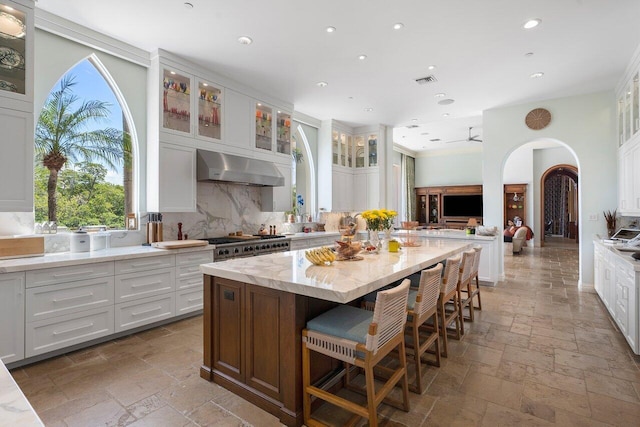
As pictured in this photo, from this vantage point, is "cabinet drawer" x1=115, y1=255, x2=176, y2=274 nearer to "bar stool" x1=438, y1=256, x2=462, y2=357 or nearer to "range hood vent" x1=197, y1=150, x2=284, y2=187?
"range hood vent" x1=197, y1=150, x2=284, y2=187

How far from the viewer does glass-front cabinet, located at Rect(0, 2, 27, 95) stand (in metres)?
2.67

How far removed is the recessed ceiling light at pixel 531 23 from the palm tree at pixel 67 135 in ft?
15.3

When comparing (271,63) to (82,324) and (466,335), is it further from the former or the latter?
(466,335)

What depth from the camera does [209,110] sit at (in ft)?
14.4

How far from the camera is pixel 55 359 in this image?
2869 millimetres

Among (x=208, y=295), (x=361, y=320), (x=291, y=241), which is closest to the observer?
(x=361, y=320)

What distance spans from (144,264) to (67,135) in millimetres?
1605

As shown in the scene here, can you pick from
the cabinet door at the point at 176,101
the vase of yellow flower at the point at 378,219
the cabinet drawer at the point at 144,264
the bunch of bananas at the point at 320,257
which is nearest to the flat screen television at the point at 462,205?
the vase of yellow flower at the point at 378,219

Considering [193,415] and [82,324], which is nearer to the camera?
[193,415]

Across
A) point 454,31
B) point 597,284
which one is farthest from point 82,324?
point 597,284

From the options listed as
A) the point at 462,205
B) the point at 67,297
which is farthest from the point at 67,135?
the point at 462,205

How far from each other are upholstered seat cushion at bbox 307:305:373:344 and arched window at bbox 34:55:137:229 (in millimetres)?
3095

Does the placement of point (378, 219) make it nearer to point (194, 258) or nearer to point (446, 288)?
point (446, 288)

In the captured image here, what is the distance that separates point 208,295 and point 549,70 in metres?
5.09
